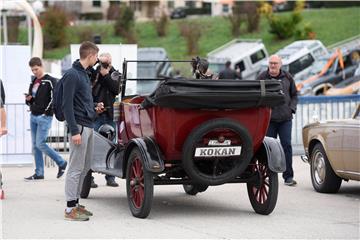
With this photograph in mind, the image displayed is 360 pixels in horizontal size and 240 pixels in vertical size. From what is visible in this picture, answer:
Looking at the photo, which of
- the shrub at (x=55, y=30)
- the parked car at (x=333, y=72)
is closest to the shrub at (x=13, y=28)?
the shrub at (x=55, y=30)

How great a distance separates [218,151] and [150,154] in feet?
2.39

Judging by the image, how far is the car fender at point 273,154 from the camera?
920 centimetres

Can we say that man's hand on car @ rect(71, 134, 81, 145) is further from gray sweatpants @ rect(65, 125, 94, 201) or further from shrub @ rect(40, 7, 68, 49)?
shrub @ rect(40, 7, 68, 49)

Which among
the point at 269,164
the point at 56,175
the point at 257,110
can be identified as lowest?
the point at 56,175

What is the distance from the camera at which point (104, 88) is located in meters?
11.4

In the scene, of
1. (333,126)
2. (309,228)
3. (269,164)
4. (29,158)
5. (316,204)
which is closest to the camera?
(309,228)

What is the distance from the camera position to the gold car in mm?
10625

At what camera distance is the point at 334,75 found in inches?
1361

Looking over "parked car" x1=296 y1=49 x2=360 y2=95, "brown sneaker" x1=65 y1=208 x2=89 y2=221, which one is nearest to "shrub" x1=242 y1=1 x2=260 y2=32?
"parked car" x1=296 y1=49 x2=360 y2=95

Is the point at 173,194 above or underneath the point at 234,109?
underneath

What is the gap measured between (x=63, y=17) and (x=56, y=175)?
1462 inches

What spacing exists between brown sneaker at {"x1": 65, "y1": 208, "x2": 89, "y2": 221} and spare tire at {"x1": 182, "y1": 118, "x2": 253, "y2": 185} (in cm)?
122

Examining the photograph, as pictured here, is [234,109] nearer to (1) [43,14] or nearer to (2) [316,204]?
(2) [316,204]

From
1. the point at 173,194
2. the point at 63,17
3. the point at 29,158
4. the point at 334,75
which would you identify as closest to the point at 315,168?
the point at 173,194
